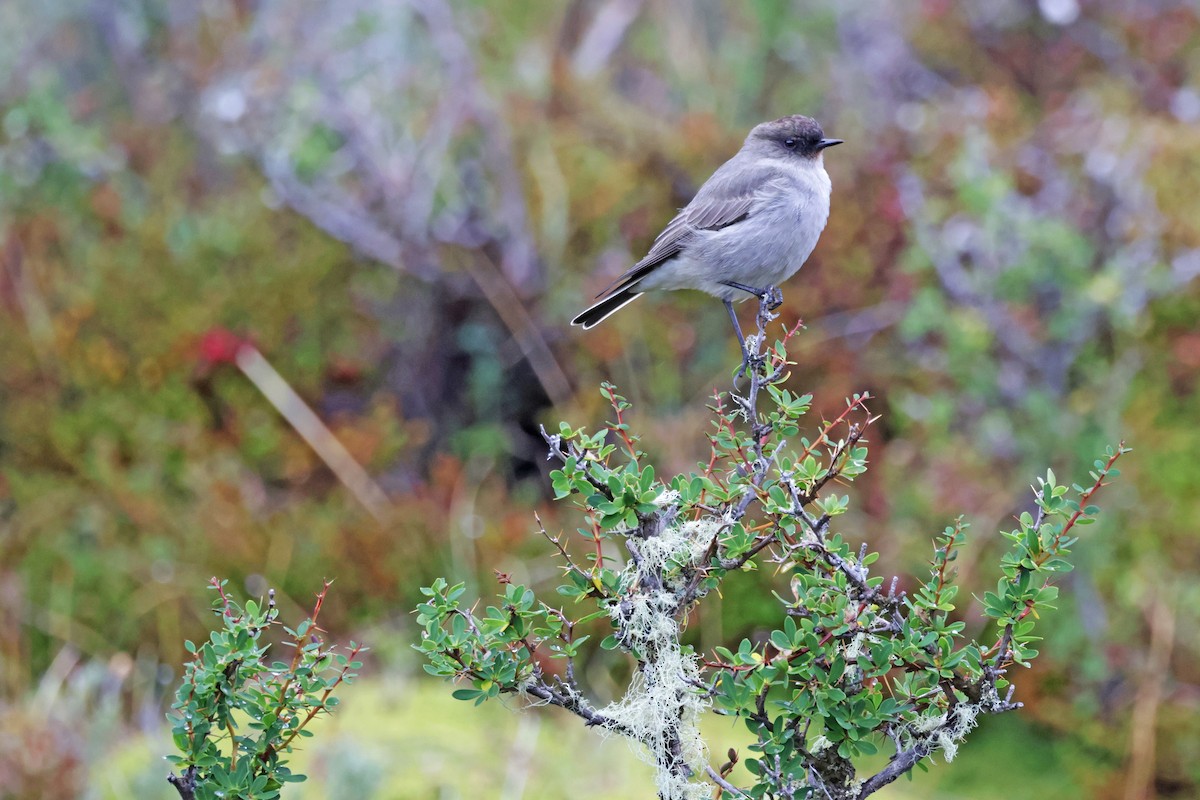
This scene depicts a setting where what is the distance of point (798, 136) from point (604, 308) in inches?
33.3

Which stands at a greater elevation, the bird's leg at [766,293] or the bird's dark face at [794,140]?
the bird's dark face at [794,140]

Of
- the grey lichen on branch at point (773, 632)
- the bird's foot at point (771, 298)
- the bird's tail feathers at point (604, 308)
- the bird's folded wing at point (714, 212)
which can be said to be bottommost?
the grey lichen on branch at point (773, 632)

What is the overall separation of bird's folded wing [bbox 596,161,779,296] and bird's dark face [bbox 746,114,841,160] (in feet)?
0.38

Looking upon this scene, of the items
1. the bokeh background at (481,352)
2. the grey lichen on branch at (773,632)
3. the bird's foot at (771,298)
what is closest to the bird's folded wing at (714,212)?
the bird's foot at (771,298)

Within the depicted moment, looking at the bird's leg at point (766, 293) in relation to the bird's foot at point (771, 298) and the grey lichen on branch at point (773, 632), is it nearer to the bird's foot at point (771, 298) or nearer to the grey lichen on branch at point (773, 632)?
the bird's foot at point (771, 298)

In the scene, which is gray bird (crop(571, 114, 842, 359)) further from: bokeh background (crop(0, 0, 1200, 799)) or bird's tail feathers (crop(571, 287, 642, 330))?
bokeh background (crop(0, 0, 1200, 799))

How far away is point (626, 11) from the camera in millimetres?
8656

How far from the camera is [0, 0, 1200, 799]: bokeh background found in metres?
4.37

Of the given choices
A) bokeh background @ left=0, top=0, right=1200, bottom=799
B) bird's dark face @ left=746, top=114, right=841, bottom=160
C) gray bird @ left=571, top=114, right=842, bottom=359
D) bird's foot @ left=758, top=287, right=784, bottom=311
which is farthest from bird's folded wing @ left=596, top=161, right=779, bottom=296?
bokeh background @ left=0, top=0, right=1200, bottom=799

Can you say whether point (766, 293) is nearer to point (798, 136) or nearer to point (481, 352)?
point (798, 136)

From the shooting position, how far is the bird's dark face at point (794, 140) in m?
3.94

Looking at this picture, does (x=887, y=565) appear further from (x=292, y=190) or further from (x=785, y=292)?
(x=292, y=190)

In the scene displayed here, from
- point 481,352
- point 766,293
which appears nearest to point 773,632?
point 766,293

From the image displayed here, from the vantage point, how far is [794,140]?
3.94m
